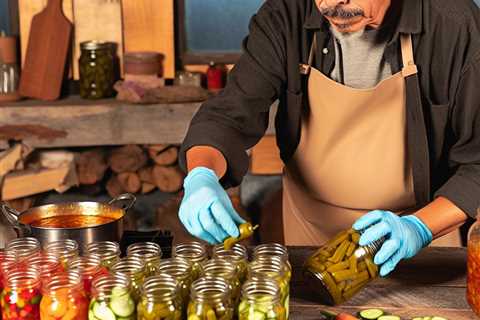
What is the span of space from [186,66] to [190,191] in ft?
7.86

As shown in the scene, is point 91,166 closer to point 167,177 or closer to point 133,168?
point 133,168

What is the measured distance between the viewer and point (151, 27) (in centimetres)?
448

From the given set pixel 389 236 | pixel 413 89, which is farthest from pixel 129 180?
pixel 389 236

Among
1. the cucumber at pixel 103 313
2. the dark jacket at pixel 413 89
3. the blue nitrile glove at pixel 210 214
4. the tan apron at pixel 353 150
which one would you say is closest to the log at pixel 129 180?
the tan apron at pixel 353 150

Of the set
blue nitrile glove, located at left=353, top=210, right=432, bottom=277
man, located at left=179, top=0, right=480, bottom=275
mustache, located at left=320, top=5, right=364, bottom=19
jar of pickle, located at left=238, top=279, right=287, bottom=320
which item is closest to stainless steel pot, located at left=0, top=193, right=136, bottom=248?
man, located at left=179, top=0, right=480, bottom=275

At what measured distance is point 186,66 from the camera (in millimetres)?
4617

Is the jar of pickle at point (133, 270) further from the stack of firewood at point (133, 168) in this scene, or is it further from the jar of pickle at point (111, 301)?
the stack of firewood at point (133, 168)

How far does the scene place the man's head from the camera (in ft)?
7.56

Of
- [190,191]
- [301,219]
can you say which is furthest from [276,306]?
[301,219]

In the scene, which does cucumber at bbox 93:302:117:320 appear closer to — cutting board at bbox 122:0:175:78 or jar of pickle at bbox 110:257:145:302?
jar of pickle at bbox 110:257:145:302

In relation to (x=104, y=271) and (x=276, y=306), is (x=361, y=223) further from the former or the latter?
(x=104, y=271)

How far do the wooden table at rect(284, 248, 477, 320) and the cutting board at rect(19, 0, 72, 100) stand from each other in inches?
88.5

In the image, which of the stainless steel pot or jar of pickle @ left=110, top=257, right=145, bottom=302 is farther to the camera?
the stainless steel pot

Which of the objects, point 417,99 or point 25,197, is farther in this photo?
point 25,197
